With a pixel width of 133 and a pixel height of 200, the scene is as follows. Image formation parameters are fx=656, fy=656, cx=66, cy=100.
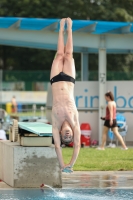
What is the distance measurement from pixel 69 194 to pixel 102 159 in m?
6.30

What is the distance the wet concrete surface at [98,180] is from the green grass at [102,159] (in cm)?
70

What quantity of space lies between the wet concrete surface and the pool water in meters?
0.56

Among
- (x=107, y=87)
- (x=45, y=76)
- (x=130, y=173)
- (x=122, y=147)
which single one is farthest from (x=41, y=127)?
(x=45, y=76)

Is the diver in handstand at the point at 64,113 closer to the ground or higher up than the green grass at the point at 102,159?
higher up

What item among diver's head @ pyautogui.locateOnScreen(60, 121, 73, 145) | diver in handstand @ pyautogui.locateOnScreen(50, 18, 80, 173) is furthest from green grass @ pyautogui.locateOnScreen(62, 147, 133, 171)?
diver's head @ pyautogui.locateOnScreen(60, 121, 73, 145)

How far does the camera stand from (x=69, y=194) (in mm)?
11500

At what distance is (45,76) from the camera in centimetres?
4247

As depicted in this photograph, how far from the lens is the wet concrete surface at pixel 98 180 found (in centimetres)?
1275

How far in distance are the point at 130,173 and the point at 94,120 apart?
27.2ft

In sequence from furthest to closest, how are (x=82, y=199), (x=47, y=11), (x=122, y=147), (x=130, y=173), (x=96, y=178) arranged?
(x=47, y=11), (x=122, y=147), (x=130, y=173), (x=96, y=178), (x=82, y=199)

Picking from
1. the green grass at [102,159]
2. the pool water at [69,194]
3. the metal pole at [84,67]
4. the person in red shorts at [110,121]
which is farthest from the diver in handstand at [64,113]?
the metal pole at [84,67]

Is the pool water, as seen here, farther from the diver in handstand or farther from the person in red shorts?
the person in red shorts

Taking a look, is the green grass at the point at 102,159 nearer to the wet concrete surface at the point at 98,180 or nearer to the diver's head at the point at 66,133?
the wet concrete surface at the point at 98,180

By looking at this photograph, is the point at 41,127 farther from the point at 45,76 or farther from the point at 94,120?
the point at 45,76
